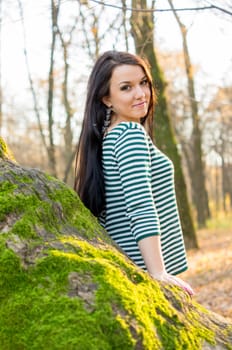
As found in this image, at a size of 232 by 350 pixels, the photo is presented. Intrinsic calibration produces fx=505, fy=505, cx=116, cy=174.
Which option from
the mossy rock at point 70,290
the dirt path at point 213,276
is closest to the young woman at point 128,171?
the mossy rock at point 70,290

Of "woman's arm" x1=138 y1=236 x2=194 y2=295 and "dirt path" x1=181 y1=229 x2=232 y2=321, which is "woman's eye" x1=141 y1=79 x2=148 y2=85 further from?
"dirt path" x1=181 y1=229 x2=232 y2=321

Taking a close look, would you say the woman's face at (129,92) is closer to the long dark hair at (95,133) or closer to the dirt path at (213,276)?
the long dark hair at (95,133)

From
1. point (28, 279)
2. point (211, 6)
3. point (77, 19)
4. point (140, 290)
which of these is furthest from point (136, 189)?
point (77, 19)

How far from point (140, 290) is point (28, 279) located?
1.54ft

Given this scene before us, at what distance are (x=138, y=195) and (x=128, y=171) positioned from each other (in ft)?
0.46

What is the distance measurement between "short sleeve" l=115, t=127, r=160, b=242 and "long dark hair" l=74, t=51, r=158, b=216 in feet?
0.75

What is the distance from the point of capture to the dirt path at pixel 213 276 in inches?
265

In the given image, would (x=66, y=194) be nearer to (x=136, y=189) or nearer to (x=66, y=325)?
(x=136, y=189)

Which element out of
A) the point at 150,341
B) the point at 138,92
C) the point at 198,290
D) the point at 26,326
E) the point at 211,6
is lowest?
the point at 198,290

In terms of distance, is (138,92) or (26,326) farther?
(138,92)

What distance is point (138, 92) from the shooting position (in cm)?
297

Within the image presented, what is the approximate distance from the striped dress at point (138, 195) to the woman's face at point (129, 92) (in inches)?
9.4

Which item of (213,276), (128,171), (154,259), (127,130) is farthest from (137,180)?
(213,276)

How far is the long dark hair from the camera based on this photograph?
9.37 feet
